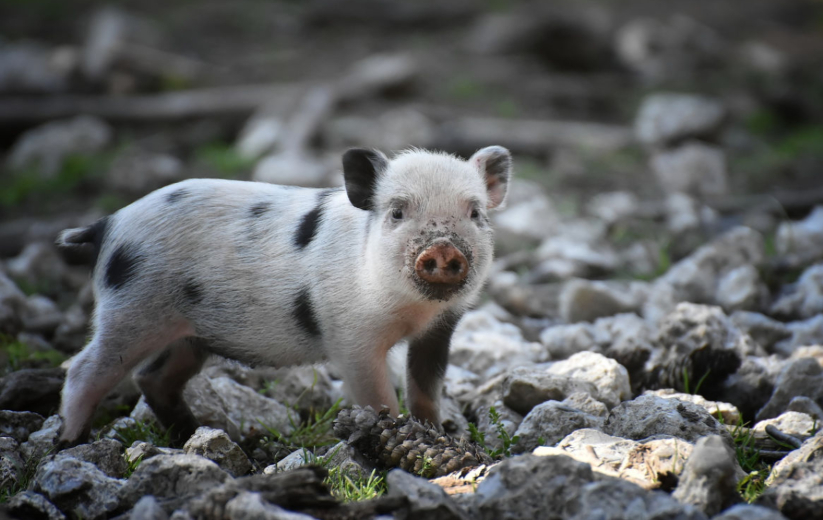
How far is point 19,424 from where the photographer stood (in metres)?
4.21

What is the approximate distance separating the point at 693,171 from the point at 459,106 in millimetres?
3872

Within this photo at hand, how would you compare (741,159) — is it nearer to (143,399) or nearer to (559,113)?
(559,113)

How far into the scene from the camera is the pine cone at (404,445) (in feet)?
11.6

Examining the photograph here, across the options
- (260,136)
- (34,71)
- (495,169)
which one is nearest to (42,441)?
(495,169)

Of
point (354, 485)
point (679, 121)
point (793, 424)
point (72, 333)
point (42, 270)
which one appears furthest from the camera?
point (679, 121)

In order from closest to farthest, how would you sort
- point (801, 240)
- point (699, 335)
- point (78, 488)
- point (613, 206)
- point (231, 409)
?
1. point (78, 488)
2. point (231, 409)
3. point (699, 335)
4. point (801, 240)
5. point (613, 206)

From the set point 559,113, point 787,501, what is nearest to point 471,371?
point 787,501

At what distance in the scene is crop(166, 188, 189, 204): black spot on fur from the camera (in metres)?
4.57

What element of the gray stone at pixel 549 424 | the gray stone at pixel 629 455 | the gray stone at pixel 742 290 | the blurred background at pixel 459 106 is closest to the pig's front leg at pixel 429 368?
the gray stone at pixel 549 424

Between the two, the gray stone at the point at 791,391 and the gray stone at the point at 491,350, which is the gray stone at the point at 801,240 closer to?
the gray stone at the point at 791,391

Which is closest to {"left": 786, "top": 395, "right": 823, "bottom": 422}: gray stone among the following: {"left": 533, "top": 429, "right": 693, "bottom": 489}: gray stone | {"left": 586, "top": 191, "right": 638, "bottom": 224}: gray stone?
{"left": 533, "top": 429, "right": 693, "bottom": 489}: gray stone

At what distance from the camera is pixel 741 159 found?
32.3 feet

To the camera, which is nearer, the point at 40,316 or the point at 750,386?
the point at 750,386

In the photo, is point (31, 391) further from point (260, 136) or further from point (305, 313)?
point (260, 136)
